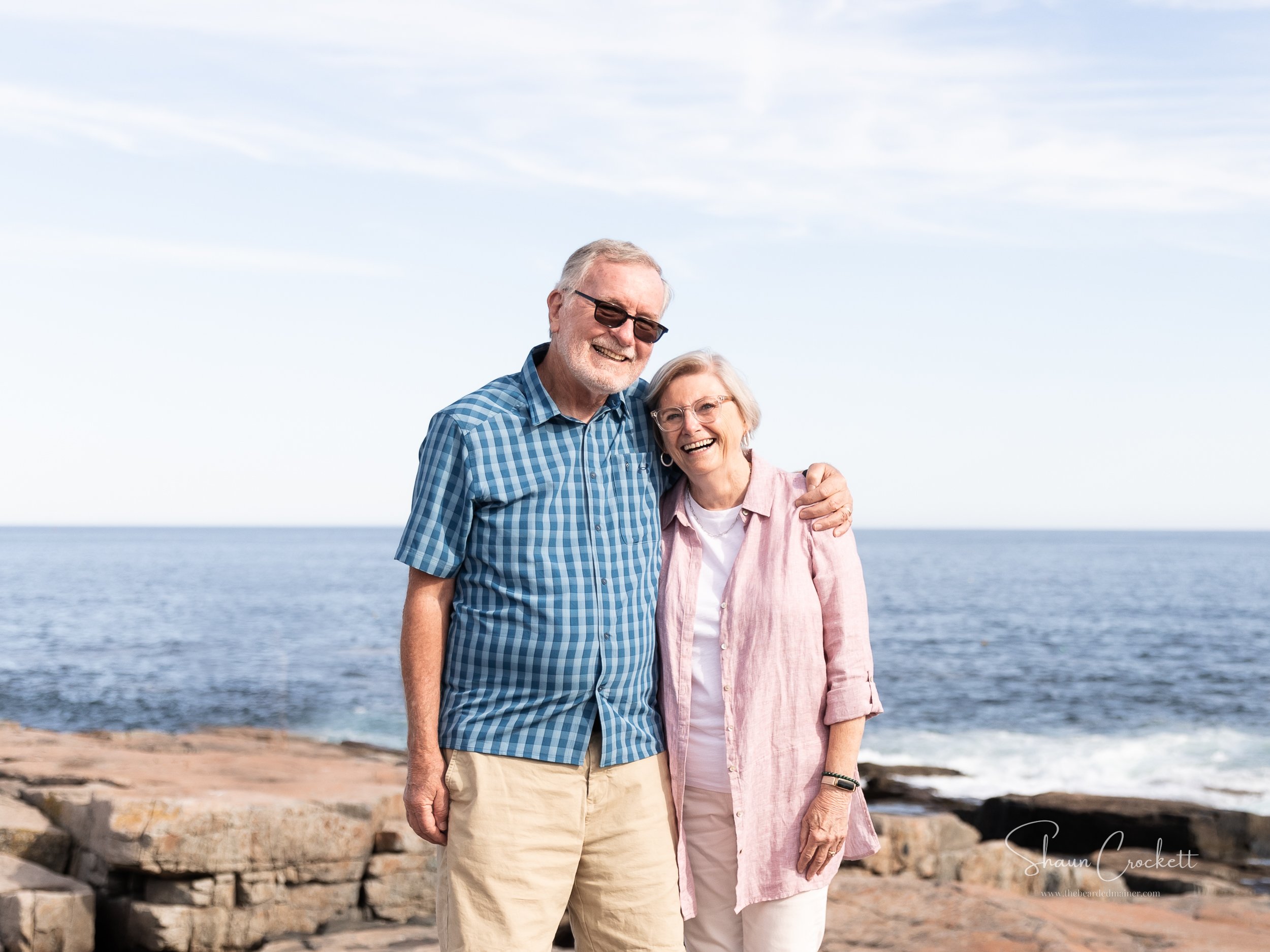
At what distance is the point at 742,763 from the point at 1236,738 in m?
19.8

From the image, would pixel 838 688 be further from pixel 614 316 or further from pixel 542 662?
pixel 614 316

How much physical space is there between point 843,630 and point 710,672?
422 millimetres

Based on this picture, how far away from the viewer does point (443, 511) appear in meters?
3.09

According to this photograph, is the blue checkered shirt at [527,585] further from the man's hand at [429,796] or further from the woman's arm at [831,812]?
the woman's arm at [831,812]

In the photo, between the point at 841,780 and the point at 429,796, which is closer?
Result: the point at 429,796

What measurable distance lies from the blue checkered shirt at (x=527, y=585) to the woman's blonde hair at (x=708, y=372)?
380 mm

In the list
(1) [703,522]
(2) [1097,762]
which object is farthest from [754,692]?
(2) [1097,762]

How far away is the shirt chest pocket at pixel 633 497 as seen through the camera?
3275mm

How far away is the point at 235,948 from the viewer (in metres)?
5.97

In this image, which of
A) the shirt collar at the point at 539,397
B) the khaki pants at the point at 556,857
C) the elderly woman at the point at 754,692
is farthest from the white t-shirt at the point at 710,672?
the shirt collar at the point at 539,397

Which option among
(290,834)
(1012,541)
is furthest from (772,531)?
(1012,541)

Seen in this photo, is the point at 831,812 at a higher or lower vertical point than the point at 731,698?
lower

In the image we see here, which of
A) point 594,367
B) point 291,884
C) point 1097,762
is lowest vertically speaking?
point 1097,762

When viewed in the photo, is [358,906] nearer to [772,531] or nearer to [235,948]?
[235,948]
